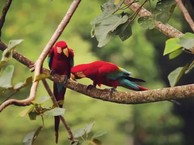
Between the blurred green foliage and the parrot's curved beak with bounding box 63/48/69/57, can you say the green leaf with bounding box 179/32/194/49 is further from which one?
the blurred green foliage

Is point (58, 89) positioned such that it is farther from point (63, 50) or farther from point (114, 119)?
point (114, 119)

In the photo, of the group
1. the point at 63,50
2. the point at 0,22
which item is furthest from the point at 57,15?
the point at 0,22

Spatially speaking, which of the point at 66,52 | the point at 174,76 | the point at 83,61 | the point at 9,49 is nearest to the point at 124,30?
the point at 174,76

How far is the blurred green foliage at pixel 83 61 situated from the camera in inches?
281

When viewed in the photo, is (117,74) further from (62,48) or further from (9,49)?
(9,49)

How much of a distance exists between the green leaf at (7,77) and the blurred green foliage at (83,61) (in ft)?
17.5

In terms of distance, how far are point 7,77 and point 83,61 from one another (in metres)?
5.51

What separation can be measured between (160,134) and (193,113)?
53 cm

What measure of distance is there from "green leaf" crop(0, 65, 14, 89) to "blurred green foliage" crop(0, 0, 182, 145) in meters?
5.32

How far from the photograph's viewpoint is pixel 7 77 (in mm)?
1094

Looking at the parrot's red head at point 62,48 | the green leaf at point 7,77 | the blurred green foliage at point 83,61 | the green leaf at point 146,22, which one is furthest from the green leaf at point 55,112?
the blurred green foliage at point 83,61

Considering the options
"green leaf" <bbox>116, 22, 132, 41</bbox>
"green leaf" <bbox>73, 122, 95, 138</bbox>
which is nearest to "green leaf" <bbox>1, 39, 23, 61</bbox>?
"green leaf" <bbox>116, 22, 132, 41</bbox>

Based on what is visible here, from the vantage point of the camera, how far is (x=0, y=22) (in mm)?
1528

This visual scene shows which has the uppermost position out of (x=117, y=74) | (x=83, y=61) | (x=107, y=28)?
(x=107, y=28)
